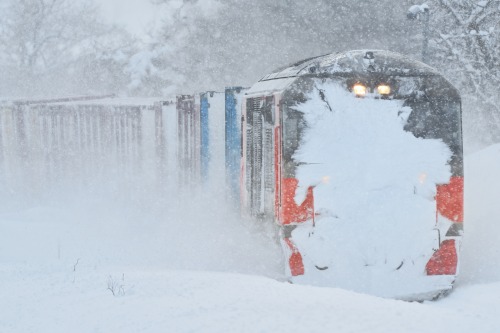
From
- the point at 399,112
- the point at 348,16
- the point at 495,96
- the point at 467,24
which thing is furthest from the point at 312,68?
the point at 348,16

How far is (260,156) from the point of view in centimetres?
745

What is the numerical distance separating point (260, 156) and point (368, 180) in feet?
5.03

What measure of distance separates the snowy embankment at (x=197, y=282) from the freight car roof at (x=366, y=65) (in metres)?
2.13

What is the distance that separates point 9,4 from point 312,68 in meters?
34.9

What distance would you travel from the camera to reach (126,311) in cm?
443

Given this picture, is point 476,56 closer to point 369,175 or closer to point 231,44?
point 231,44

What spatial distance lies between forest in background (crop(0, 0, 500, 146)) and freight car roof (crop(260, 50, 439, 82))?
13.1m

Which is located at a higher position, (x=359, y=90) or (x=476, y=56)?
(x=476, y=56)

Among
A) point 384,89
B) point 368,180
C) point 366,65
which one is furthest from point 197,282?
point 366,65

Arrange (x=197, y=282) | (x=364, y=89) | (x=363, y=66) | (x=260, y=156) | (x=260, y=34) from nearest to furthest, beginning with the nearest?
(x=197, y=282) → (x=364, y=89) → (x=363, y=66) → (x=260, y=156) → (x=260, y=34)

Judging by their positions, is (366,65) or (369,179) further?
(366,65)

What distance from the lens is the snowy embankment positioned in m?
4.15

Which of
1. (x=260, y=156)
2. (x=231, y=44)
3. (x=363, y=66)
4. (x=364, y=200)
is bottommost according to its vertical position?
(x=364, y=200)

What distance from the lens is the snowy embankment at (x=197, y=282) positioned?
13.6 feet
